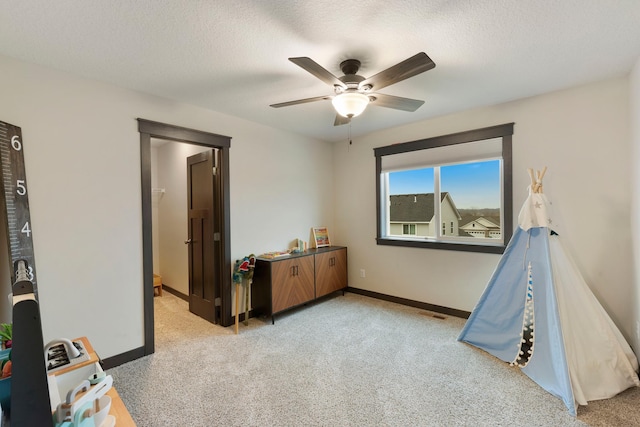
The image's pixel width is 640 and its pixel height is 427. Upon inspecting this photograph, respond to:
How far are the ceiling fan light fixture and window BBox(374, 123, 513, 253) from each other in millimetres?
1865

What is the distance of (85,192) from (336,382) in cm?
255

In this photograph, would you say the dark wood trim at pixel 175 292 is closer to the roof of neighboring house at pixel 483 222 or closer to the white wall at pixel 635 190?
the roof of neighboring house at pixel 483 222

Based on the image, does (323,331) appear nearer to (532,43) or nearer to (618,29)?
(532,43)

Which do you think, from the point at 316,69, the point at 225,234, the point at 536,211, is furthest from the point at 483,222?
the point at 225,234

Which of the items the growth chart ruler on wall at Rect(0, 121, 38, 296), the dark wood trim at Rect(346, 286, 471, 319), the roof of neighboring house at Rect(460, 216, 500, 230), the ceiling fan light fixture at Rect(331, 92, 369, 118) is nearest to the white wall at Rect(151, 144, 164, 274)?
the growth chart ruler on wall at Rect(0, 121, 38, 296)

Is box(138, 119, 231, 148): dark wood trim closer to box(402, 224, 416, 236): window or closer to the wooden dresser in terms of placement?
the wooden dresser

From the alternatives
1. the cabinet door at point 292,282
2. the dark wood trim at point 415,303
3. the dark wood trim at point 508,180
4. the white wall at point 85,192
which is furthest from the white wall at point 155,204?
the dark wood trim at point 508,180

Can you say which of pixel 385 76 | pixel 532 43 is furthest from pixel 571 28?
pixel 385 76

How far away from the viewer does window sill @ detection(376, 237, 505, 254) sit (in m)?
3.28

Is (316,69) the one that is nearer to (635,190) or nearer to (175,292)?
(635,190)

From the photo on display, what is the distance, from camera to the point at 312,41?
196cm

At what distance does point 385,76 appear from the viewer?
189cm

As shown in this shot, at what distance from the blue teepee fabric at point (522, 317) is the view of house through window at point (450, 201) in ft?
2.76

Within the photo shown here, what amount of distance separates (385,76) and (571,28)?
1193 mm
